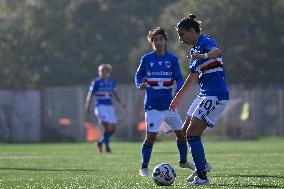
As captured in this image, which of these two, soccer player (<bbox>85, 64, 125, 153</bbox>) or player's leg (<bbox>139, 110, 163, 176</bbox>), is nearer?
player's leg (<bbox>139, 110, 163, 176</bbox>)

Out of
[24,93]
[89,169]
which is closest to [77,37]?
[24,93]

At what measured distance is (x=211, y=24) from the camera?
47.9 m

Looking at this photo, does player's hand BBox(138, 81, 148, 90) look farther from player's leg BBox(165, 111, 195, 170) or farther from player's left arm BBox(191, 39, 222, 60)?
player's left arm BBox(191, 39, 222, 60)

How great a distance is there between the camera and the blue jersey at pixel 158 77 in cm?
1333

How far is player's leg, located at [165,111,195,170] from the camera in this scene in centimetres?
1325

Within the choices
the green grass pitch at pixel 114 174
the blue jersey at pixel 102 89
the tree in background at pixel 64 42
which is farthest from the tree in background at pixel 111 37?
the green grass pitch at pixel 114 174

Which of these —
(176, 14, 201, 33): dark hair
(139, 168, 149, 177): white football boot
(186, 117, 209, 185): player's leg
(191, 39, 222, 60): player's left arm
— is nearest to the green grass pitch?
(139, 168, 149, 177): white football boot

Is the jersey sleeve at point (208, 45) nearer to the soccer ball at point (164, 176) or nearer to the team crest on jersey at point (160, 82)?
the soccer ball at point (164, 176)

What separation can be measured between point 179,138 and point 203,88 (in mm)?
2886

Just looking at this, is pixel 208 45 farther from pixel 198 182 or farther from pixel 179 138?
pixel 179 138

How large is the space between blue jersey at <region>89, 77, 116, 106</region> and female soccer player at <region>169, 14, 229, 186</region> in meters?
11.9

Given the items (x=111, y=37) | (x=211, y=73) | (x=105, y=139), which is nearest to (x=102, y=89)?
(x=105, y=139)

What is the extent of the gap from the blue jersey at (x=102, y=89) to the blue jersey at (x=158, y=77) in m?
9.01

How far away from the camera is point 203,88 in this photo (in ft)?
35.0
